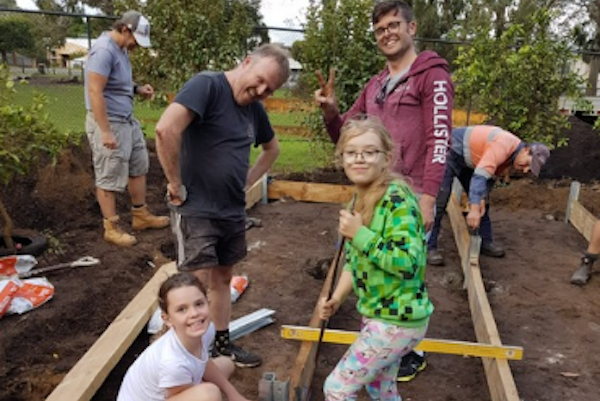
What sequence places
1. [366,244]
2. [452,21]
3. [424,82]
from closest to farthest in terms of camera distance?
[366,244] < [424,82] < [452,21]

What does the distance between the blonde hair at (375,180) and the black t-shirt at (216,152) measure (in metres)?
0.73

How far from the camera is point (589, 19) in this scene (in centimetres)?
2888

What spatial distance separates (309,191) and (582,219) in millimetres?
3384

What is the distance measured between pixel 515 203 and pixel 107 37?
569 centimetres

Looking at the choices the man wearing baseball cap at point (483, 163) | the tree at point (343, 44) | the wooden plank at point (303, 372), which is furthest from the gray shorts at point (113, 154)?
the tree at point (343, 44)

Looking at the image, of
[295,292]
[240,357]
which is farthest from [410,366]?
[295,292]

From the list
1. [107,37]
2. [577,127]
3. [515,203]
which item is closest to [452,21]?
[577,127]

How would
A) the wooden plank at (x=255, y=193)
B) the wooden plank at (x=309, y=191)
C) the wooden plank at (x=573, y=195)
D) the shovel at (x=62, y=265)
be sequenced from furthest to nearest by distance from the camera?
the wooden plank at (x=309, y=191) < the wooden plank at (x=255, y=193) < the wooden plank at (x=573, y=195) < the shovel at (x=62, y=265)

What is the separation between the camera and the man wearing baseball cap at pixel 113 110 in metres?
4.66

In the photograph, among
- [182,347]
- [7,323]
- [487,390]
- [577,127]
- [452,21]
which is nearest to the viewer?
[182,347]

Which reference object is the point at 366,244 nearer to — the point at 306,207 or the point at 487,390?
the point at 487,390

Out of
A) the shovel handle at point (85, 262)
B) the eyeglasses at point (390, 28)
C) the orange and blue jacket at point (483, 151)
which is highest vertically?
the eyeglasses at point (390, 28)

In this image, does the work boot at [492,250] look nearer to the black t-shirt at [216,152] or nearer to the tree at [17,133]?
the black t-shirt at [216,152]

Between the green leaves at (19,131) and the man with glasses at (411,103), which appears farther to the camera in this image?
the green leaves at (19,131)
